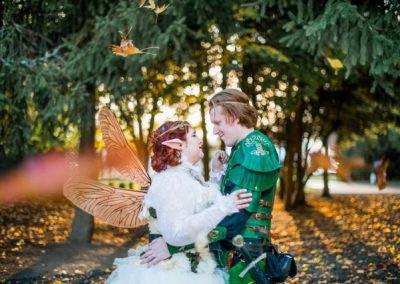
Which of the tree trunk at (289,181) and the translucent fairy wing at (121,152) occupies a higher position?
the translucent fairy wing at (121,152)

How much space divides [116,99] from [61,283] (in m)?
3.34

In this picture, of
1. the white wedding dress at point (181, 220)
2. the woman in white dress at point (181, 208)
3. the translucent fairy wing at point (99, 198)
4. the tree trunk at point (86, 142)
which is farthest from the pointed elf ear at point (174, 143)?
the tree trunk at point (86, 142)

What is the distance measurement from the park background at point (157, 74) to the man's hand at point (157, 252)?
4004 millimetres

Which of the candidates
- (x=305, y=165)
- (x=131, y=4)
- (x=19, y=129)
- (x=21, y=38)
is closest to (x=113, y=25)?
(x=131, y=4)

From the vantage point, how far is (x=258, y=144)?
3.24 m

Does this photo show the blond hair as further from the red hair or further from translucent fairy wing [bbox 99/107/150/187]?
translucent fairy wing [bbox 99/107/150/187]

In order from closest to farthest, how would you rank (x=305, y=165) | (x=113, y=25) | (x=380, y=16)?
(x=380, y=16) → (x=113, y=25) → (x=305, y=165)

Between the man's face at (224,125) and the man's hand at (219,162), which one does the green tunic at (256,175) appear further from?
the man's hand at (219,162)

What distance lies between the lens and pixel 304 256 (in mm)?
10297

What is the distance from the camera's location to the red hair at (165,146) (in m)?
3.16

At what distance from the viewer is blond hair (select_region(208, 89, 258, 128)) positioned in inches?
129

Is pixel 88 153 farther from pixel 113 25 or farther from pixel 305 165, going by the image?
pixel 305 165

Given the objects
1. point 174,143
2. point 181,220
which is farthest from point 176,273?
point 174,143

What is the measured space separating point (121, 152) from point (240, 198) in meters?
1.21
